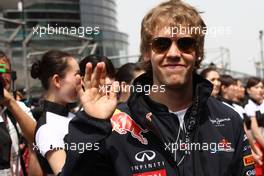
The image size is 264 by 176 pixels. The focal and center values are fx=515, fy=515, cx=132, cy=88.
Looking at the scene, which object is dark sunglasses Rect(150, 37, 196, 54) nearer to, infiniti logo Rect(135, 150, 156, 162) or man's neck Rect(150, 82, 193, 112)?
man's neck Rect(150, 82, 193, 112)

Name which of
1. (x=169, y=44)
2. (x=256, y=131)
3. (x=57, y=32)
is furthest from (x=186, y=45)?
(x=256, y=131)

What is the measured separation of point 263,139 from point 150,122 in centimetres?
499

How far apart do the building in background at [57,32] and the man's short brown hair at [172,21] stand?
1666mm

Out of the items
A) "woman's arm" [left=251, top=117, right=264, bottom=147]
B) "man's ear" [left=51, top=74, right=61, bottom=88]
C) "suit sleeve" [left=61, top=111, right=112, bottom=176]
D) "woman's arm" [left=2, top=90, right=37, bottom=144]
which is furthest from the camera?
"woman's arm" [left=251, top=117, right=264, bottom=147]

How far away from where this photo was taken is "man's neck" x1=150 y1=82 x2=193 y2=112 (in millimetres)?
2141

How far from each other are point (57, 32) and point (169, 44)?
3.52 m

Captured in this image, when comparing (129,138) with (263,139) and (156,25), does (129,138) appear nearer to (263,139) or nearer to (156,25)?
(156,25)

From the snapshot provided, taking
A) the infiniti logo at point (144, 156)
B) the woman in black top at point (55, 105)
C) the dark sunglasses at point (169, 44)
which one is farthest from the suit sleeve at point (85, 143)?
the woman in black top at point (55, 105)

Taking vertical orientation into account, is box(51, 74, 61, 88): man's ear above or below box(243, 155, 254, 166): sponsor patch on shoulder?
above

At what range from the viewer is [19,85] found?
7.11 m

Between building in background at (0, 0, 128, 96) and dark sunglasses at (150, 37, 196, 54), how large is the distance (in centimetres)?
179

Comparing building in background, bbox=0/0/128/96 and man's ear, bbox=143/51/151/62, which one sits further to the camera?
building in background, bbox=0/0/128/96

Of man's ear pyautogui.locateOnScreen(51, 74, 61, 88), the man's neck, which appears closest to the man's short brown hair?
the man's neck

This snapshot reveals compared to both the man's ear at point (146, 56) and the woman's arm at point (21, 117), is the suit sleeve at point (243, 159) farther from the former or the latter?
the woman's arm at point (21, 117)
